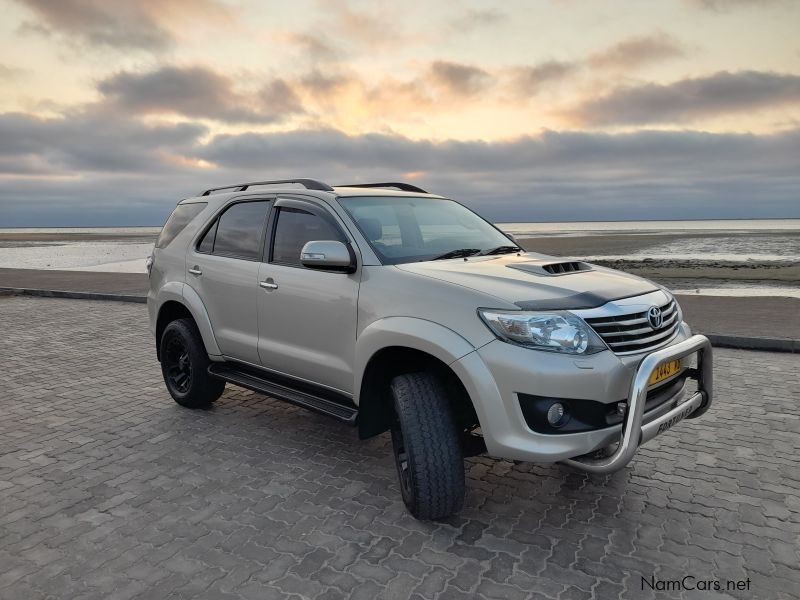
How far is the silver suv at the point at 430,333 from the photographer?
2879mm

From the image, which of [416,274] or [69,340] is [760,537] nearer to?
[416,274]

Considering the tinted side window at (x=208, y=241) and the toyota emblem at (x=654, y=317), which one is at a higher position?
the tinted side window at (x=208, y=241)

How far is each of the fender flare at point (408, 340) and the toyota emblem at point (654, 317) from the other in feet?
3.34

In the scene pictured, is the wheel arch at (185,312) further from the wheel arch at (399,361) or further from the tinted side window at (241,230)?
→ the wheel arch at (399,361)

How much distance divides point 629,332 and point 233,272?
2.95m

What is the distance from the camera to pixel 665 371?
10.5ft

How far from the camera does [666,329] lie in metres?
3.32

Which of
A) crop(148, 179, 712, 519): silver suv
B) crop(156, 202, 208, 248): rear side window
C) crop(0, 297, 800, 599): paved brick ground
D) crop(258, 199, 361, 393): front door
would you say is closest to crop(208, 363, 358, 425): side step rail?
crop(148, 179, 712, 519): silver suv

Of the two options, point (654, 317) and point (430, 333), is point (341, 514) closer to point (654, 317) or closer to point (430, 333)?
point (430, 333)

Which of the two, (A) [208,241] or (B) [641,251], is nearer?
(A) [208,241]

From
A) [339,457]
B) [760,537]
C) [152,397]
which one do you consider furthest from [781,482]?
[152,397]

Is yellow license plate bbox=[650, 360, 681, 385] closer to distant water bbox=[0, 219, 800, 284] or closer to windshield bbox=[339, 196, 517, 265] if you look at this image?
windshield bbox=[339, 196, 517, 265]

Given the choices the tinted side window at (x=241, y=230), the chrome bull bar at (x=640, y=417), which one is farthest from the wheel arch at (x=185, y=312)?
the chrome bull bar at (x=640, y=417)

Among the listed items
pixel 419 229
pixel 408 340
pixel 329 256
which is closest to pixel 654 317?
pixel 408 340
